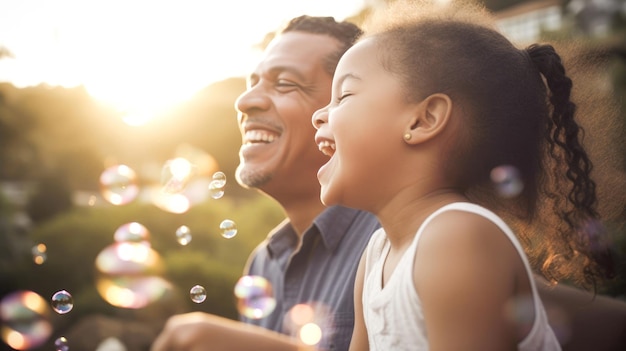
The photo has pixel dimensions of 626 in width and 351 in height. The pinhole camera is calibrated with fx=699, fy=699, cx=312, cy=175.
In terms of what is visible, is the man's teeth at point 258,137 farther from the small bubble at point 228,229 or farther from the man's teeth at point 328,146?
the man's teeth at point 328,146

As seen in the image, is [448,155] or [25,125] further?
[25,125]

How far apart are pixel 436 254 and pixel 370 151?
36cm

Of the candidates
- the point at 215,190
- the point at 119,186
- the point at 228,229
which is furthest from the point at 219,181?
the point at 119,186

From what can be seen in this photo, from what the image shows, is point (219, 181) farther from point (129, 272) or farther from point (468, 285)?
point (468, 285)

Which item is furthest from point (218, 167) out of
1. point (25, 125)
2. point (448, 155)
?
point (448, 155)

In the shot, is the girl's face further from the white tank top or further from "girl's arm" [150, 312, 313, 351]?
"girl's arm" [150, 312, 313, 351]

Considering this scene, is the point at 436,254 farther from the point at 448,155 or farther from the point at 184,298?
the point at 184,298

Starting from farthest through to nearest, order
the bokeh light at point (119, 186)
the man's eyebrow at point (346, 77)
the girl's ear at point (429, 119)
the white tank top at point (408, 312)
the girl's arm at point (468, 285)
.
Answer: the bokeh light at point (119, 186) → the man's eyebrow at point (346, 77) → the girl's ear at point (429, 119) → the white tank top at point (408, 312) → the girl's arm at point (468, 285)

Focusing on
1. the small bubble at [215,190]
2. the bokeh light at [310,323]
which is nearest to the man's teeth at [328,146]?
the bokeh light at [310,323]

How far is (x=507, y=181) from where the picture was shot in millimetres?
1815

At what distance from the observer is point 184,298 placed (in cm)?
863

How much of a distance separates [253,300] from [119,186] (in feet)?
4.80

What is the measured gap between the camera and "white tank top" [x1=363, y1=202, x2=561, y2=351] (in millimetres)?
1549

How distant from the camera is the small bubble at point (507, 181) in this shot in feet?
5.88
